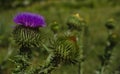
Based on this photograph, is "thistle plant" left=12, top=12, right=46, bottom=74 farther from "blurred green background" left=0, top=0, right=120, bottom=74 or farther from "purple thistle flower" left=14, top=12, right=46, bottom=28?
"blurred green background" left=0, top=0, right=120, bottom=74

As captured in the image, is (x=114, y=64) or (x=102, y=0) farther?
(x=102, y=0)

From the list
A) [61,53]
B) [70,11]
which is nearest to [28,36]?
[61,53]

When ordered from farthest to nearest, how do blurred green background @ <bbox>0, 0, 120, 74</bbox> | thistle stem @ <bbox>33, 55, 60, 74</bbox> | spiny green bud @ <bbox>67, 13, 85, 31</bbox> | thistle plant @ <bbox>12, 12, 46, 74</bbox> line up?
blurred green background @ <bbox>0, 0, 120, 74</bbox>
spiny green bud @ <bbox>67, 13, 85, 31</bbox>
thistle plant @ <bbox>12, 12, 46, 74</bbox>
thistle stem @ <bbox>33, 55, 60, 74</bbox>

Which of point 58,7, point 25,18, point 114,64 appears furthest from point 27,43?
point 58,7

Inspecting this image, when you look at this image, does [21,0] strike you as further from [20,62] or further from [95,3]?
[20,62]

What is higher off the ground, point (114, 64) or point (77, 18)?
point (77, 18)

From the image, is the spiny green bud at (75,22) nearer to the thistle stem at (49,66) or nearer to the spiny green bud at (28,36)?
the spiny green bud at (28,36)

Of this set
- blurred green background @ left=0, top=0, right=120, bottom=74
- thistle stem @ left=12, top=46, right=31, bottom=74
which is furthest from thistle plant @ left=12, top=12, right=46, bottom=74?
blurred green background @ left=0, top=0, right=120, bottom=74

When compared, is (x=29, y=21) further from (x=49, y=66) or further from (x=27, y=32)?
(x=49, y=66)
